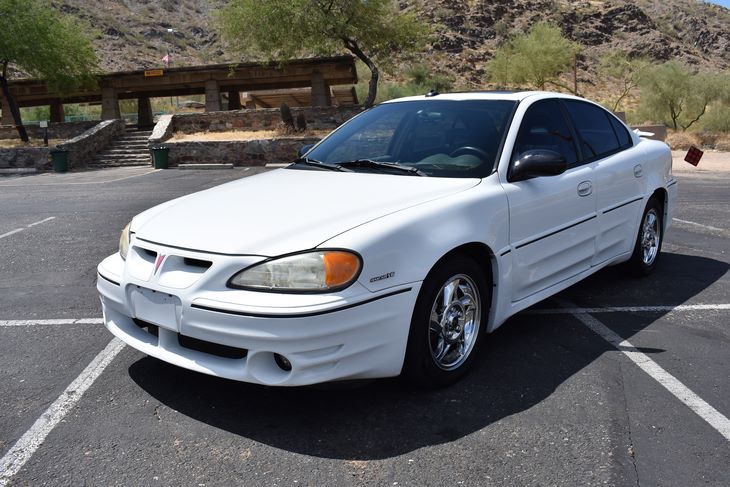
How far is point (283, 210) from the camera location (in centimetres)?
352

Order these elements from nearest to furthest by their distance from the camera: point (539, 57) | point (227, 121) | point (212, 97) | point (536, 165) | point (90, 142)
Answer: point (536, 165), point (90, 142), point (227, 121), point (212, 97), point (539, 57)

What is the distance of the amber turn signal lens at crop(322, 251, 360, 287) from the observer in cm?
300

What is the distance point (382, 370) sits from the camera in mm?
3195

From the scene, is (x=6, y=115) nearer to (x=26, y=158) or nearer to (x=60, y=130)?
(x=60, y=130)

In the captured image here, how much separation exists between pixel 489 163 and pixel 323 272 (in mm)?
1517

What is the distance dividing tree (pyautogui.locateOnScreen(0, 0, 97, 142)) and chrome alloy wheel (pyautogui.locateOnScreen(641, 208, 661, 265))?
24392 millimetres

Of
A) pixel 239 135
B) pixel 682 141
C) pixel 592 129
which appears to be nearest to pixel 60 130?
pixel 239 135

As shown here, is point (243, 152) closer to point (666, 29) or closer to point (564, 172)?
point (564, 172)

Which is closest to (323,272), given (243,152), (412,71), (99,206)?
(99,206)

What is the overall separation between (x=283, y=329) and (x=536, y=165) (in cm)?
190

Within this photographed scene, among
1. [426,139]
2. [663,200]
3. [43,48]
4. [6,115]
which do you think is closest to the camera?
[426,139]

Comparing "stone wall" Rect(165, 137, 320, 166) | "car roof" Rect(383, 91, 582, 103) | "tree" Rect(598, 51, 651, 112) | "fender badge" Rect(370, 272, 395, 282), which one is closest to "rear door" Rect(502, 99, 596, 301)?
"car roof" Rect(383, 91, 582, 103)

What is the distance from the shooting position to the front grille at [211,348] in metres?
3.18

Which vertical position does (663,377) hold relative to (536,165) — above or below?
below
